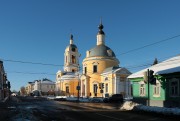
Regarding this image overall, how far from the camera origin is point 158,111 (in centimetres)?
2348

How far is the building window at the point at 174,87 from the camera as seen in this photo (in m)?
29.9

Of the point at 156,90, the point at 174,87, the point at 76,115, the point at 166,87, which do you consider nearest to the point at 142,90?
the point at 156,90

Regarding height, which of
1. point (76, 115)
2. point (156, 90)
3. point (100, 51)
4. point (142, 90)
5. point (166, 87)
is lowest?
point (76, 115)

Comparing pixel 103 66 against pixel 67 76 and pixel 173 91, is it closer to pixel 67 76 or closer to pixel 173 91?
pixel 67 76

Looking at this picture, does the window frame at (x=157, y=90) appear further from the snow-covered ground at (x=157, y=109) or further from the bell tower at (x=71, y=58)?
the bell tower at (x=71, y=58)

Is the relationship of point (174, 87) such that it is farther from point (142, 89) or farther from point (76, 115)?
point (76, 115)

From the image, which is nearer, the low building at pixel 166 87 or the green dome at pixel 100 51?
the low building at pixel 166 87

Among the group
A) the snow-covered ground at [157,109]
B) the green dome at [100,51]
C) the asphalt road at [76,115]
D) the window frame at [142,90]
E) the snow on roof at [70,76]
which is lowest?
the asphalt road at [76,115]

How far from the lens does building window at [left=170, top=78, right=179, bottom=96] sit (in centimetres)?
2988

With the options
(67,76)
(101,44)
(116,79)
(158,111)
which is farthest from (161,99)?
(67,76)

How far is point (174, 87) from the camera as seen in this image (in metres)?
30.4

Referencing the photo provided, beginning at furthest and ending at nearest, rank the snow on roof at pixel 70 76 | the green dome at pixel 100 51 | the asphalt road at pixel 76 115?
1. the snow on roof at pixel 70 76
2. the green dome at pixel 100 51
3. the asphalt road at pixel 76 115

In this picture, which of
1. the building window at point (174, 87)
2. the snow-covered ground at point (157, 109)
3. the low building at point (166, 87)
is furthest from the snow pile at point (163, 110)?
the building window at point (174, 87)

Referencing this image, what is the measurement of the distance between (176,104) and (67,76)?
72214 millimetres
